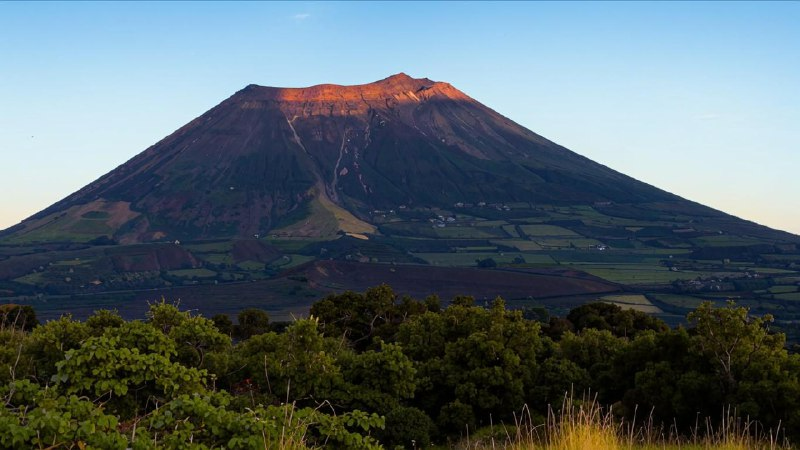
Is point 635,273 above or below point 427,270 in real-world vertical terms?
below

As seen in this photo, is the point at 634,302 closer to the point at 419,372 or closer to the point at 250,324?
the point at 250,324

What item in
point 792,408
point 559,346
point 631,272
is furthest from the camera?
point 631,272

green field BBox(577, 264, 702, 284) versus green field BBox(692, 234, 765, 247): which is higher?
green field BBox(692, 234, 765, 247)

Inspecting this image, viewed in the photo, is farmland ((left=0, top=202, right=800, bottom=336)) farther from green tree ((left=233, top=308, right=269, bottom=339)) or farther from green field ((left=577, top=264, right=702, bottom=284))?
green tree ((left=233, top=308, right=269, bottom=339))

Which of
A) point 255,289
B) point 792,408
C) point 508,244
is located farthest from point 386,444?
point 508,244

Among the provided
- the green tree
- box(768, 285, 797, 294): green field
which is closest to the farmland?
box(768, 285, 797, 294): green field

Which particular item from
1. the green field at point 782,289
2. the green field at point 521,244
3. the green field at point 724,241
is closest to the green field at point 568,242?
the green field at point 521,244

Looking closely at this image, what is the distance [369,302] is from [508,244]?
488ft

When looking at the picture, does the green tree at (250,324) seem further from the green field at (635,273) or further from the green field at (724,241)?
the green field at (724,241)

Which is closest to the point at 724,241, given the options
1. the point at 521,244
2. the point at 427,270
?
the point at 521,244

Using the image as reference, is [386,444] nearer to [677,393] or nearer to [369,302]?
[677,393]

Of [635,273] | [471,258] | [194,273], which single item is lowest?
[194,273]

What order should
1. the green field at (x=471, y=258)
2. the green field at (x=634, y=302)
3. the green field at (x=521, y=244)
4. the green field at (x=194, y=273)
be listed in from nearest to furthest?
the green field at (x=634, y=302) → the green field at (x=194, y=273) → the green field at (x=471, y=258) → the green field at (x=521, y=244)

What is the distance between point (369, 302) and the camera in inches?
1777
